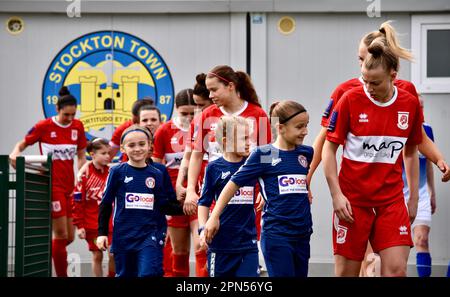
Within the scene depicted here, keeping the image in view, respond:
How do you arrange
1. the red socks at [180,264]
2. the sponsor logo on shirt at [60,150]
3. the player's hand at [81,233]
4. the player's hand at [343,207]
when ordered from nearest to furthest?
the player's hand at [343,207] → the red socks at [180,264] → the player's hand at [81,233] → the sponsor logo on shirt at [60,150]

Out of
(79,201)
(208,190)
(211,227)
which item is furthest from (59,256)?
(211,227)

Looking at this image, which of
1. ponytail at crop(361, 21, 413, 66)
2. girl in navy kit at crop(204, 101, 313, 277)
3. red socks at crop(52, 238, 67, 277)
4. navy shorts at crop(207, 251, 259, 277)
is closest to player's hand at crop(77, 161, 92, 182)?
red socks at crop(52, 238, 67, 277)

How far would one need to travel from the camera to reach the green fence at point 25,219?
8078 mm

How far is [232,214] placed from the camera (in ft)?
25.1

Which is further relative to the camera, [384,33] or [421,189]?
[421,189]

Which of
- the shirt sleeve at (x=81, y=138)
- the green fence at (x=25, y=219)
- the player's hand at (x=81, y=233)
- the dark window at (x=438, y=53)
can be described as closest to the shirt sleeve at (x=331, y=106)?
the green fence at (x=25, y=219)

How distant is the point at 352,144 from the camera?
22.7ft

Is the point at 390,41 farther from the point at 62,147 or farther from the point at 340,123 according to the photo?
the point at 62,147

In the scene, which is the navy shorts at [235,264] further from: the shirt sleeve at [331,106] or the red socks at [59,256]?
the red socks at [59,256]

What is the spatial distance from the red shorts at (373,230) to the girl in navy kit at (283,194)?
35 centimetres

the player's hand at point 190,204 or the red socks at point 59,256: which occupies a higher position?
the player's hand at point 190,204
